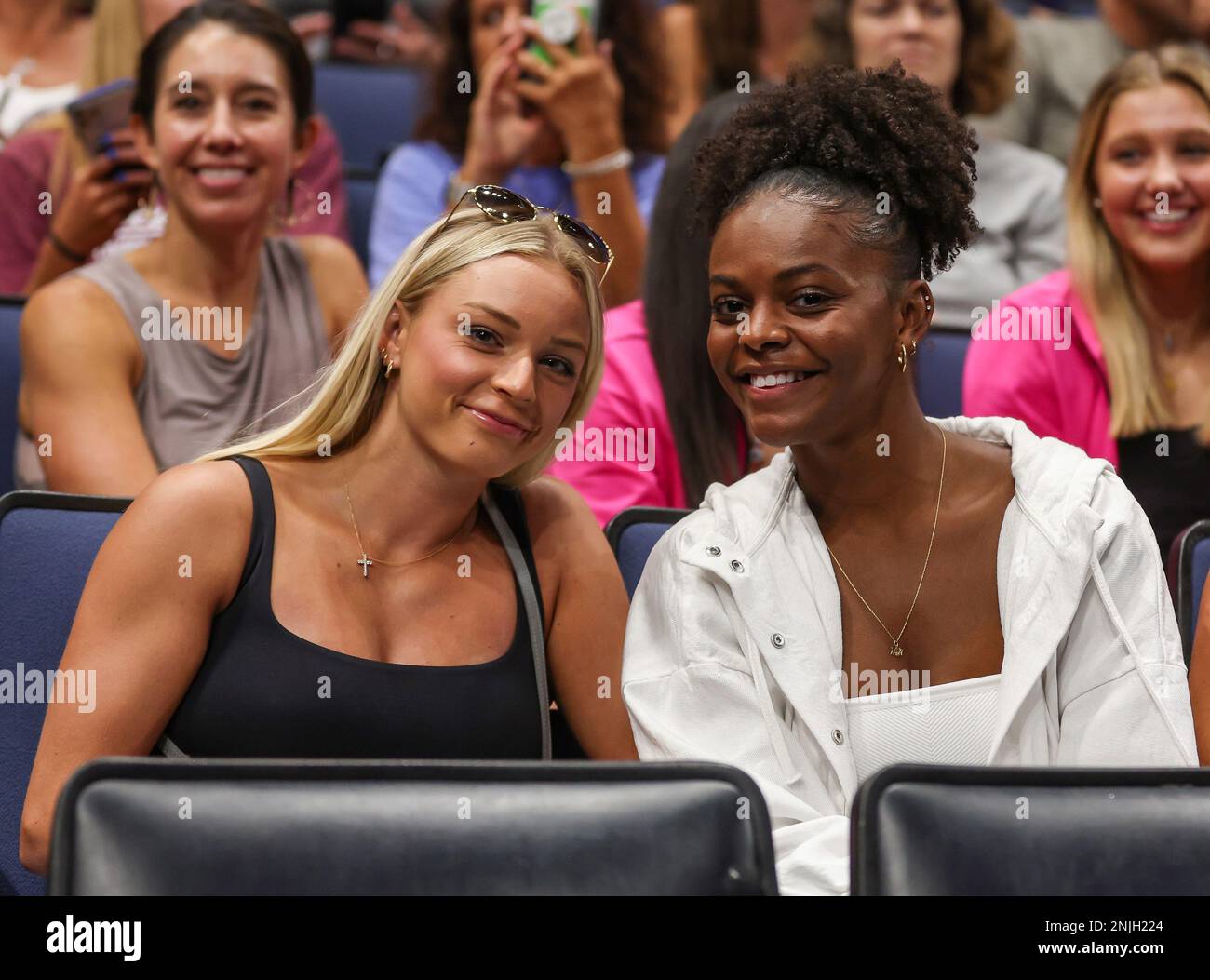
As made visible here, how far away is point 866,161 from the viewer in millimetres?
1464

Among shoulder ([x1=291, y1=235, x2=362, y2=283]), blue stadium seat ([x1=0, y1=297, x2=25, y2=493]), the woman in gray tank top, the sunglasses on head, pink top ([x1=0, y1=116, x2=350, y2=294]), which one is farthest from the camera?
pink top ([x1=0, y1=116, x2=350, y2=294])

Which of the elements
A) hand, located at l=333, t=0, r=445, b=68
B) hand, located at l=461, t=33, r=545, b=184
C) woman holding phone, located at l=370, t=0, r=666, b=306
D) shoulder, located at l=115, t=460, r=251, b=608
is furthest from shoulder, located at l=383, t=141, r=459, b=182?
shoulder, located at l=115, t=460, r=251, b=608

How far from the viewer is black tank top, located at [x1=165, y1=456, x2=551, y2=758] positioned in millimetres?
1431

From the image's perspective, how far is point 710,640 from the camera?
4.66 feet

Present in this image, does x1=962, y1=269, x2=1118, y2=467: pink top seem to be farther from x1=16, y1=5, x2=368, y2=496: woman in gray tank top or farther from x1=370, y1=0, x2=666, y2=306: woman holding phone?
x1=16, y1=5, x2=368, y2=496: woman in gray tank top

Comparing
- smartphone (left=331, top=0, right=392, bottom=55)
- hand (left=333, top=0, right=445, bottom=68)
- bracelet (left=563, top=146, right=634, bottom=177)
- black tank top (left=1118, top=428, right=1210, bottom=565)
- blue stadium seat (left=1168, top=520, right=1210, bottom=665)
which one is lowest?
blue stadium seat (left=1168, top=520, right=1210, bottom=665)

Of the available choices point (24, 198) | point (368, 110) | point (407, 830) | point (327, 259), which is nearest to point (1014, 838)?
point (407, 830)

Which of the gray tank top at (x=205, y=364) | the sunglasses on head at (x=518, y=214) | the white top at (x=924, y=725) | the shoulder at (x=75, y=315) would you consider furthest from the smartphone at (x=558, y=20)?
the white top at (x=924, y=725)

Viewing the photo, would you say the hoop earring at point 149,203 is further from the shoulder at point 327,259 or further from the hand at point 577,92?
the hand at point 577,92

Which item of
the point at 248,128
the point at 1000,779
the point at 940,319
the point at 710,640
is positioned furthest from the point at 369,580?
the point at 940,319

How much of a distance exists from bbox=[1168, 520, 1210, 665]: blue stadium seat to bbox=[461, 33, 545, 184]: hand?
4.65 ft

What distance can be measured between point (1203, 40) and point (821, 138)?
6.19 feet

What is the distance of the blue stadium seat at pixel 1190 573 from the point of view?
1641 millimetres
